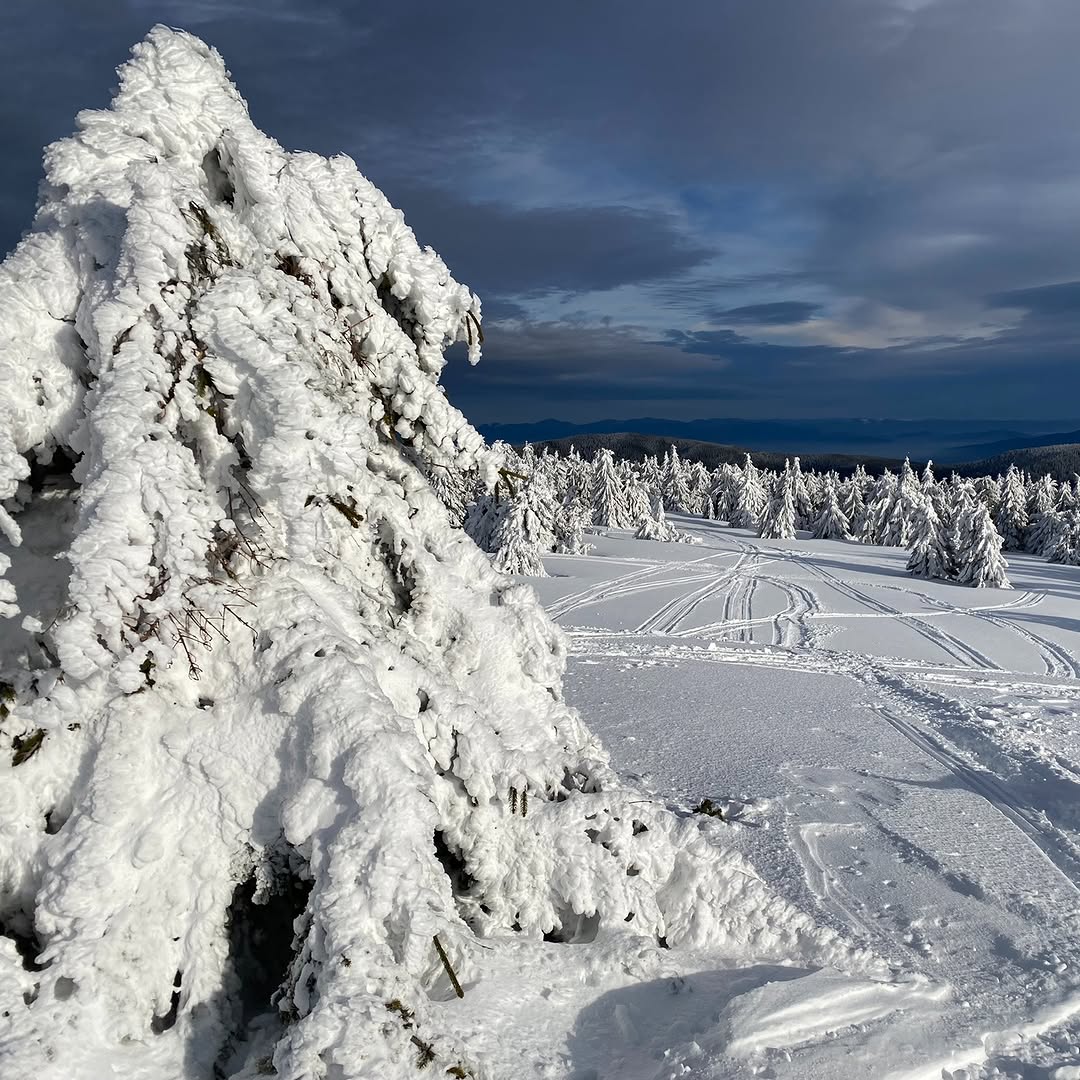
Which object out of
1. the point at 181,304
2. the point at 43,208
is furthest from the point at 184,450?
the point at 43,208

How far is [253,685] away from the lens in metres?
3.90

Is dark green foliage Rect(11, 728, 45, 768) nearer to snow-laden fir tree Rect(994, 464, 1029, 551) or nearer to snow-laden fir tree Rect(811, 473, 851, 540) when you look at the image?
snow-laden fir tree Rect(811, 473, 851, 540)

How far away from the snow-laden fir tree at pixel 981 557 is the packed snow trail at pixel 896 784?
42.7ft

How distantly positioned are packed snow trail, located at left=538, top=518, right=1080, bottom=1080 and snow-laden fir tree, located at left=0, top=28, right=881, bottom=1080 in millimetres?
1015

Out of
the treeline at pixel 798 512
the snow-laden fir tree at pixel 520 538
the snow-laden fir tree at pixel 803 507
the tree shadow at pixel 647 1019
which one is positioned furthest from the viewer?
the snow-laden fir tree at pixel 803 507

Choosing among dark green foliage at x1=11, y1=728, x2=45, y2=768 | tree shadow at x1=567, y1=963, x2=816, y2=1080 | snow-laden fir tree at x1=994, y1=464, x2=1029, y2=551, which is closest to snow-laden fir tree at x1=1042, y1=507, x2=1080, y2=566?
snow-laden fir tree at x1=994, y1=464, x2=1029, y2=551

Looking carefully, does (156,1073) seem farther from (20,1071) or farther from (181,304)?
(181,304)

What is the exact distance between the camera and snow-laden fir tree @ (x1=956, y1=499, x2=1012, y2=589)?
3488 centimetres

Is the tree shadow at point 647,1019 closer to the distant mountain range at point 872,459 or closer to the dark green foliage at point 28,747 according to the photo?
the dark green foliage at point 28,747

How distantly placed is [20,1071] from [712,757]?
8886 mm

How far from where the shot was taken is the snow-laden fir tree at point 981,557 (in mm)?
34875

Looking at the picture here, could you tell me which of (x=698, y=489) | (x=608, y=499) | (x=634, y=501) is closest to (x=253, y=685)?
(x=608, y=499)

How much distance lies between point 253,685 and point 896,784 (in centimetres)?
880

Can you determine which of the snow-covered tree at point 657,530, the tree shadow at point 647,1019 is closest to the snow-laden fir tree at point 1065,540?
the snow-covered tree at point 657,530
